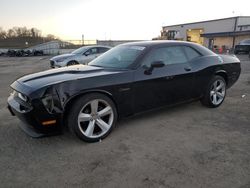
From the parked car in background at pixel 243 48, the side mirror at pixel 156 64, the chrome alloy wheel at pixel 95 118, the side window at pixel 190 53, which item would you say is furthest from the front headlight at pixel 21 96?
the parked car in background at pixel 243 48

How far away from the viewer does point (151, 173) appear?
2854 mm

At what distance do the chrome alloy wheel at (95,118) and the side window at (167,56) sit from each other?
3.63 feet

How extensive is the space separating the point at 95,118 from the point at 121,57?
1399mm

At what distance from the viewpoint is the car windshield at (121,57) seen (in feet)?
13.9

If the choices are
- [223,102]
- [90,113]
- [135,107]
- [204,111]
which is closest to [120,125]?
[135,107]

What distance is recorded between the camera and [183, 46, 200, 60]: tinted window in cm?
485

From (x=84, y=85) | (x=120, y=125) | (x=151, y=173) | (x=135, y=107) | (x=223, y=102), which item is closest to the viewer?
(x=151, y=173)

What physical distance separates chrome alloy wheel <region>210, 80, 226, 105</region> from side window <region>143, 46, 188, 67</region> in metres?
1.07

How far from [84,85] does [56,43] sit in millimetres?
39883

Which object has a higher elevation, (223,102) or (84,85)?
(84,85)

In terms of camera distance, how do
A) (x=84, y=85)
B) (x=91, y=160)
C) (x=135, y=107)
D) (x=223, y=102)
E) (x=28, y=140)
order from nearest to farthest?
1. (x=91, y=160)
2. (x=84, y=85)
3. (x=28, y=140)
4. (x=135, y=107)
5. (x=223, y=102)

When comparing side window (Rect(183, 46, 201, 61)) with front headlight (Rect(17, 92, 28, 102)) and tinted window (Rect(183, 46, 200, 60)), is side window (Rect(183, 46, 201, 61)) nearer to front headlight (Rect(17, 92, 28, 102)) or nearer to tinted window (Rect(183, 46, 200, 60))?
tinted window (Rect(183, 46, 200, 60))

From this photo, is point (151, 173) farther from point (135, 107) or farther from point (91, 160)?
→ point (135, 107)

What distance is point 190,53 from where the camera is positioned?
16.1 ft
